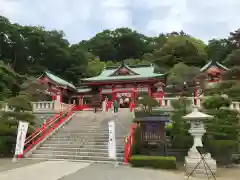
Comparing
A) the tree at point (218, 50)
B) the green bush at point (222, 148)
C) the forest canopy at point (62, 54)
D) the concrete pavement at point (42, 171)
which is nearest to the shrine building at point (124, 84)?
the green bush at point (222, 148)

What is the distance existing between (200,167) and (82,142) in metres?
7.08

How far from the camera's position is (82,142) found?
15.0 metres

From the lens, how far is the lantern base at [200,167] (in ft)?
34.8

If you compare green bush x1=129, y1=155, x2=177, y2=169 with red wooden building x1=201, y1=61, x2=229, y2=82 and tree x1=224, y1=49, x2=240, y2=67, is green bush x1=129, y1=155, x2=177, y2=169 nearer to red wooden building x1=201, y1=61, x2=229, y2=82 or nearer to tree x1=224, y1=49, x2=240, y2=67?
tree x1=224, y1=49, x2=240, y2=67

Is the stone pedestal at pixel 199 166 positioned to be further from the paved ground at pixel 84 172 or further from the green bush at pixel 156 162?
the green bush at pixel 156 162

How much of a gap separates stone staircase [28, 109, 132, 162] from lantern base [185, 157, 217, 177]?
135 inches

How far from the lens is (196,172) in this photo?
35.2 feet

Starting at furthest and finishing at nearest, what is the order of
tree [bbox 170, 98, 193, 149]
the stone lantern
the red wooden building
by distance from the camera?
the red wooden building < tree [bbox 170, 98, 193, 149] < the stone lantern

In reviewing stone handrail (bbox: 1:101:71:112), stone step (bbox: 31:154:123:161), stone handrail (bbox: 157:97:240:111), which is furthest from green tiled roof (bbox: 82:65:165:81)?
stone step (bbox: 31:154:123:161)

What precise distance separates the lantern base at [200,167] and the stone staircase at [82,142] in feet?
11.2

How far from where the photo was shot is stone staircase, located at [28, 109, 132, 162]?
1358 cm

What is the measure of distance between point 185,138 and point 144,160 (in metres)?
3.35

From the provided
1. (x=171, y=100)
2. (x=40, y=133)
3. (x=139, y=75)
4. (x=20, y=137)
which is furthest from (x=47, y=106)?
(x=171, y=100)

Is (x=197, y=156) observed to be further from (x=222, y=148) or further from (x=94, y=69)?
(x=94, y=69)
